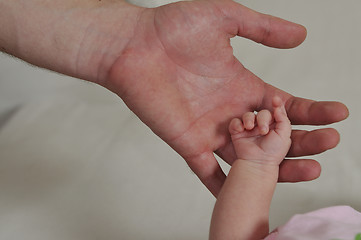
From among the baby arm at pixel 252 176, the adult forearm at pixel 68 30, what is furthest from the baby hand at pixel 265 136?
the adult forearm at pixel 68 30

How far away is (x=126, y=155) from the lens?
118 centimetres

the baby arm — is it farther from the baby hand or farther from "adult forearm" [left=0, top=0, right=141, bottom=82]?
"adult forearm" [left=0, top=0, right=141, bottom=82]

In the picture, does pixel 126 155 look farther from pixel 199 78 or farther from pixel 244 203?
pixel 244 203

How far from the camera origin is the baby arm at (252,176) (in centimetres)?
69

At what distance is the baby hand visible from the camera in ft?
2.37

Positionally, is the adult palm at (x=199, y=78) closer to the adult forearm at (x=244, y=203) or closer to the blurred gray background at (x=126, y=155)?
the adult forearm at (x=244, y=203)

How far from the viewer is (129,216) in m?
1.05

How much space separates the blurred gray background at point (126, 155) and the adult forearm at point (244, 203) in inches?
10.8

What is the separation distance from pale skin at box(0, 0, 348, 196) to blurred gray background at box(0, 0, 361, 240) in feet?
0.86

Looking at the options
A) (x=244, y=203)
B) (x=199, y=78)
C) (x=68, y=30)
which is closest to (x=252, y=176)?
(x=244, y=203)

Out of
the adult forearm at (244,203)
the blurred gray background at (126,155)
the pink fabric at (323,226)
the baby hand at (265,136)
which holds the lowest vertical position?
the blurred gray background at (126,155)

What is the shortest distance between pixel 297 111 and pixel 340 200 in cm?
31

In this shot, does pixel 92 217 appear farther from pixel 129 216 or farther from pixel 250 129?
pixel 250 129

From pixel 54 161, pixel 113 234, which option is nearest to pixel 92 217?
pixel 113 234
